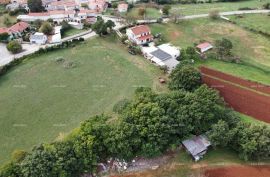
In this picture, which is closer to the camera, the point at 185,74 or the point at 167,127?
the point at 167,127

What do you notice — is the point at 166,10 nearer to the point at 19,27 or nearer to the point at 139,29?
the point at 139,29

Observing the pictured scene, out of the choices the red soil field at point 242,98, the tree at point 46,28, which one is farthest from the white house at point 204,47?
the tree at point 46,28

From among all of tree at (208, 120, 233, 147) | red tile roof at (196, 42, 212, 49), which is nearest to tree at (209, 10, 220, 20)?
red tile roof at (196, 42, 212, 49)

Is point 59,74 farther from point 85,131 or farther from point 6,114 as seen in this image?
point 85,131

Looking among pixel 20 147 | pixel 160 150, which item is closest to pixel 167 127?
pixel 160 150

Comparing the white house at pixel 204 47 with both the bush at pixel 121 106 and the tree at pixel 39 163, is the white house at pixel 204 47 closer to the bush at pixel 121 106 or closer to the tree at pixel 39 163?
the bush at pixel 121 106

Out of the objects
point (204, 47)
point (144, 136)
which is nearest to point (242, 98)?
point (204, 47)
